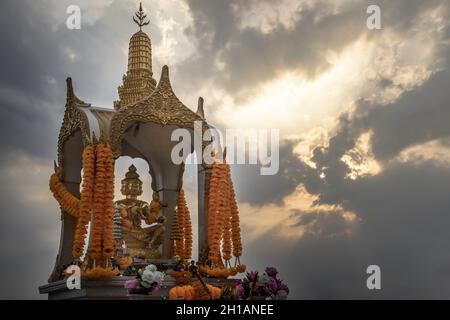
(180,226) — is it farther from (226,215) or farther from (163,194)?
(226,215)

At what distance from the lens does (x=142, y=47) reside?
21.1m

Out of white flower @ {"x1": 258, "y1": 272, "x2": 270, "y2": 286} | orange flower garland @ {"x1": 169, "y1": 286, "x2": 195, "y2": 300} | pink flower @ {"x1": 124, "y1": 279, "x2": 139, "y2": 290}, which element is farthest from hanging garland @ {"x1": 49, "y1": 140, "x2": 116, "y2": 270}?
white flower @ {"x1": 258, "y1": 272, "x2": 270, "y2": 286}

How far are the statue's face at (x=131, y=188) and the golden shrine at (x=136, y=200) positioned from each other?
0.03 m

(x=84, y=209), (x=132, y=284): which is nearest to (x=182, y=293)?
(x=132, y=284)

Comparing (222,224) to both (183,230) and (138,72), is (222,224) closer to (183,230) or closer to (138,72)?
(183,230)

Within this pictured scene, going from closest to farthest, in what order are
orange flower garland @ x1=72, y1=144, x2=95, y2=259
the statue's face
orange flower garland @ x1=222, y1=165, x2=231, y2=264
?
orange flower garland @ x1=72, y1=144, x2=95, y2=259 → orange flower garland @ x1=222, y1=165, x2=231, y2=264 → the statue's face

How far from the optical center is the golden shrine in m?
16.0

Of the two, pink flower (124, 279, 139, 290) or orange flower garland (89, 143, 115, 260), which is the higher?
orange flower garland (89, 143, 115, 260)

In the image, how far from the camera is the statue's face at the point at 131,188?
20250 millimetres

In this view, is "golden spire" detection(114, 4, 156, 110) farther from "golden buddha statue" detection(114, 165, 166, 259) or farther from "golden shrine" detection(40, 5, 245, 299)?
"golden buddha statue" detection(114, 165, 166, 259)

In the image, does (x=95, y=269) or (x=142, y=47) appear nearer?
(x=95, y=269)
